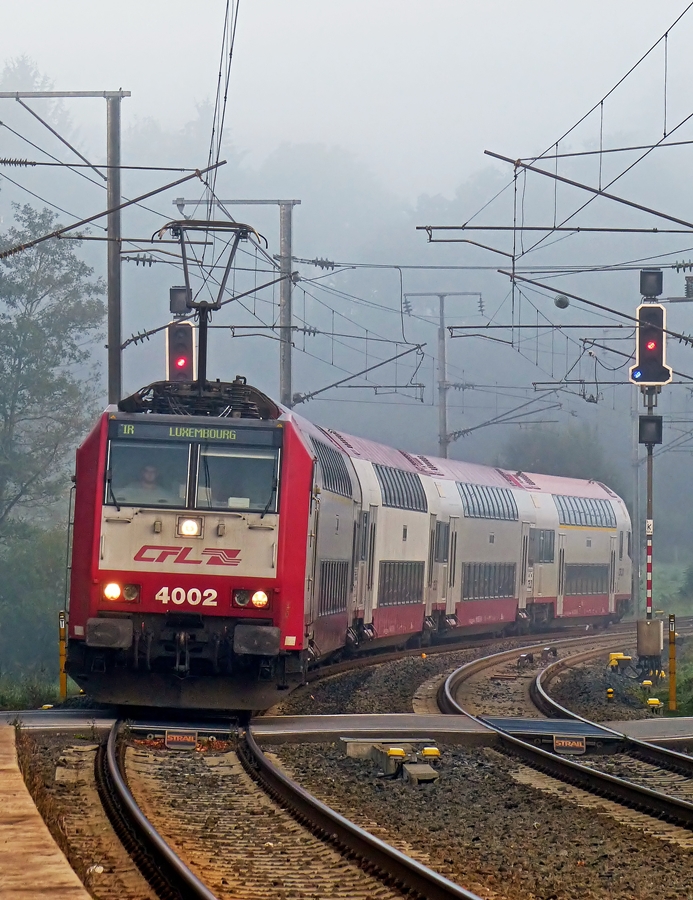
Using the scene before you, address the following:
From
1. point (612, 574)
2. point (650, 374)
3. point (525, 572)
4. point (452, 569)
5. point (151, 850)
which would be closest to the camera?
point (151, 850)

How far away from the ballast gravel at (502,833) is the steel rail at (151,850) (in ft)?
5.14

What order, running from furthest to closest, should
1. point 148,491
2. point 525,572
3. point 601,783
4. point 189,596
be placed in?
point 525,572 < point 148,491 < point 189,596 < point 601,783

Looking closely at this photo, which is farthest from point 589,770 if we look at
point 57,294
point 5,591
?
point 57,294

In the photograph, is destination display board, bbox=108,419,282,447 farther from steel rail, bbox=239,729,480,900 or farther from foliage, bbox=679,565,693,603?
foliage, bbox=679,565,693,603

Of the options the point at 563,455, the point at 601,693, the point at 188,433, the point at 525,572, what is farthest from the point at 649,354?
the point at 563,455

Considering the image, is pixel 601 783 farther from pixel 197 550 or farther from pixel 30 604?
pixel 30 604

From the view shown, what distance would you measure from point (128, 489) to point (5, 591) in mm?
31866

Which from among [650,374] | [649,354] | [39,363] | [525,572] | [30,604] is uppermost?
[39,363]

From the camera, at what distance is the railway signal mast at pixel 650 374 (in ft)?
69.8

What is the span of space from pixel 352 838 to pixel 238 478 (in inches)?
274

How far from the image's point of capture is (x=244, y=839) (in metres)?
8.85

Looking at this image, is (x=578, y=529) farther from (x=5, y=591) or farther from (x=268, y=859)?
(x=268, y=859)

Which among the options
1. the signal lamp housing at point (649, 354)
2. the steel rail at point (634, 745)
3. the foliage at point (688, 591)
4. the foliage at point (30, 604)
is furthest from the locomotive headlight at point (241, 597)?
the foliage at point (688, 591)

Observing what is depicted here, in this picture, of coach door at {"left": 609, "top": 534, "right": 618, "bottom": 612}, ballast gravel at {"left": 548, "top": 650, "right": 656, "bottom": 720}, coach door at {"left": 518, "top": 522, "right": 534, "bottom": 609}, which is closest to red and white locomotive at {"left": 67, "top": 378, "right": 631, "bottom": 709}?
ballast gravel at {"left": 548, "top": 650, "right": 656, "bottom": 720}
